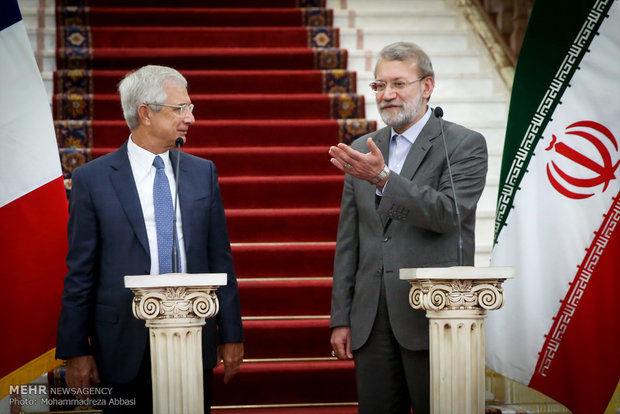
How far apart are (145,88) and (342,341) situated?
38.8 inches

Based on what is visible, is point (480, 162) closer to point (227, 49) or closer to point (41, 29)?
point (227, 49)

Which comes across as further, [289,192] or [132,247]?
[289,192]

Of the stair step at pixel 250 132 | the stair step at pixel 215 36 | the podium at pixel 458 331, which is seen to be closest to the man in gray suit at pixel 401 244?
the podium at pixel 458 331

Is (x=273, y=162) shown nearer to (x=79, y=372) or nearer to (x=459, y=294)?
(x=79, y=372)

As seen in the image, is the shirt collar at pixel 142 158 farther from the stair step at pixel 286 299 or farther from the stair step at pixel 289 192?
the stair step at pixel 289 192

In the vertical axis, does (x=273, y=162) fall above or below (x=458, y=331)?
above

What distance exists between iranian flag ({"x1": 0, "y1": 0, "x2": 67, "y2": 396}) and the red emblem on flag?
179cm

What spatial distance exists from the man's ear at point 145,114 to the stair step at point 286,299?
4.79ft

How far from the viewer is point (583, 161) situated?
120 inches

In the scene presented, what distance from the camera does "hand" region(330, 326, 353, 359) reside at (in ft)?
8.74

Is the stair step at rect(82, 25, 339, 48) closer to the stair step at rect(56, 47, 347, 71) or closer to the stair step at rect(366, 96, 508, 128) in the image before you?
the stair step at rect(56, 47, 347, 71)

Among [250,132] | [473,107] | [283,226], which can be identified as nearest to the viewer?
[283,226]

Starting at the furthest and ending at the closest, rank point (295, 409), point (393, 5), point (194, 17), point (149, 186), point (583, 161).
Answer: point (393, 5) → point (194, 17) → point (295, 409) → point (583, 161) → point (149, 186)

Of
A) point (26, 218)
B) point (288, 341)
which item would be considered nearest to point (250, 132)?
point (288, 341)
